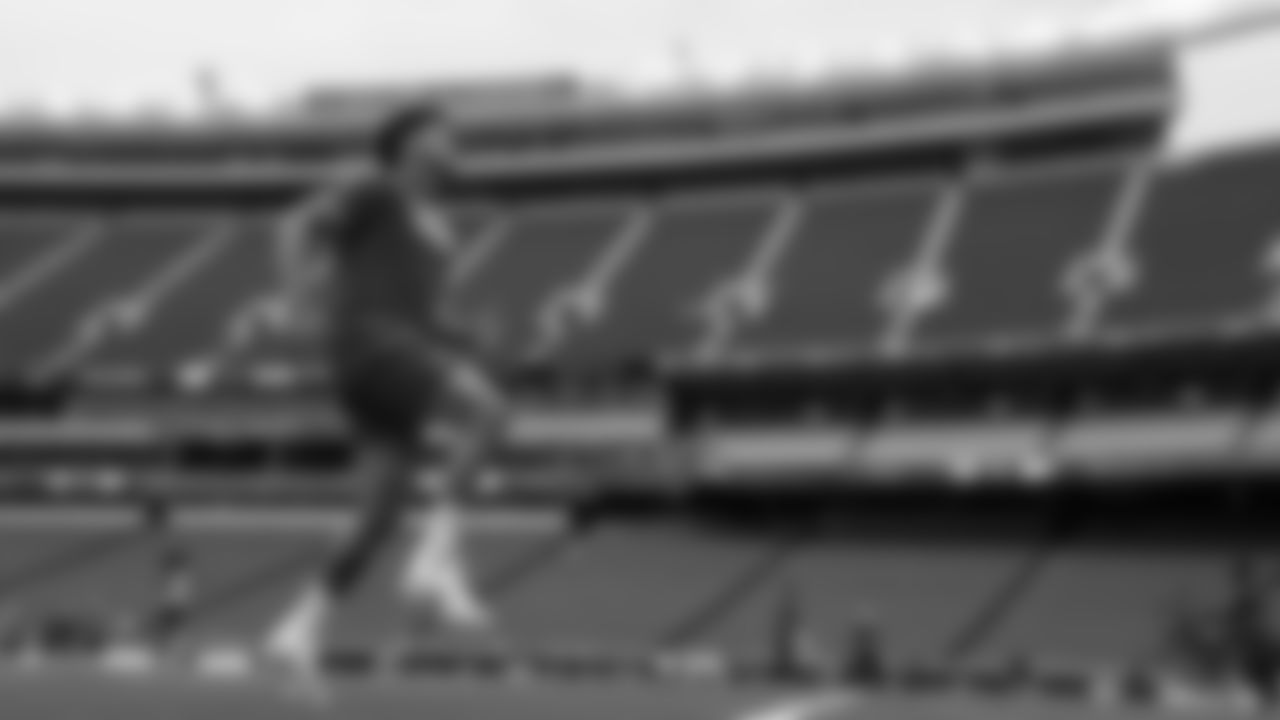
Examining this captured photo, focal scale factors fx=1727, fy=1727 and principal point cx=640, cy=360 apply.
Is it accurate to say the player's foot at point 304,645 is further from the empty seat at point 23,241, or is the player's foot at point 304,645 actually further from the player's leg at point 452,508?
the empty seat at point 23,241

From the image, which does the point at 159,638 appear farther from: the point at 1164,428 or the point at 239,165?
the point at 239,165

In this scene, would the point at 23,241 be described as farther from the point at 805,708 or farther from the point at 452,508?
the point at 805,708

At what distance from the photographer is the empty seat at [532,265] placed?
92.6 ft

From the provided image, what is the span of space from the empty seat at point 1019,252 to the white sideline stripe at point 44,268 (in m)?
16.7

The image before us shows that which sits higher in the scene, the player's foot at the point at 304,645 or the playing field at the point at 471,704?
the player's foot at the point at 304,645

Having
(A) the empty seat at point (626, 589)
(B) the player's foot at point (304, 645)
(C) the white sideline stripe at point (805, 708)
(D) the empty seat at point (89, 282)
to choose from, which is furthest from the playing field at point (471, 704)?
(D) the empty seat at point (89, 282)

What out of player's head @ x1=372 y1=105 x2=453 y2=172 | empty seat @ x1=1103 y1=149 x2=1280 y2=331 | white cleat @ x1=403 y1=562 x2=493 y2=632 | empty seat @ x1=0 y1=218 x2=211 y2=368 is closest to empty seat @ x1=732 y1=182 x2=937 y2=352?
empty seat @ x1=1103 y1=149 x2=1280 y2=331

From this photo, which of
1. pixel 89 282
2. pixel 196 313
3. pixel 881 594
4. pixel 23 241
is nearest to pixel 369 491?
pixel 881 594

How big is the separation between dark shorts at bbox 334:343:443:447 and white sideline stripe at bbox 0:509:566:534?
20159mm

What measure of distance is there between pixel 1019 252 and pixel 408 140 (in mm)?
22207

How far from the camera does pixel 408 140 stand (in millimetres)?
4883

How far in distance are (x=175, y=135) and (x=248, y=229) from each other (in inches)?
108

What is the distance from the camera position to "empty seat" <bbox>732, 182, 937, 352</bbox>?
25.9 m

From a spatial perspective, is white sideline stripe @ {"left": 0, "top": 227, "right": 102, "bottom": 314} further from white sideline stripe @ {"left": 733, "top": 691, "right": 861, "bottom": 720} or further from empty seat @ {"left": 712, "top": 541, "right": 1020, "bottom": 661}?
white sideline stripe @ {"left": 733, "top": 691, "right": 861, "bottom": 720}
